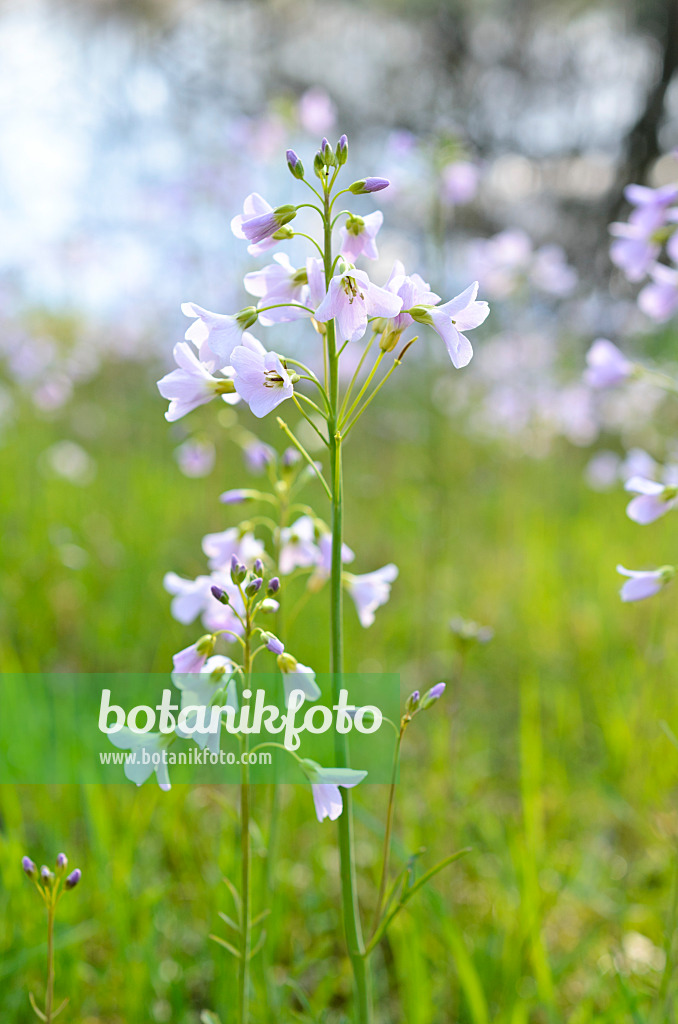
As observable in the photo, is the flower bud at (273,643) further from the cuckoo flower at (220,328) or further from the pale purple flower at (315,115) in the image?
the pale purple flower at (315,115)

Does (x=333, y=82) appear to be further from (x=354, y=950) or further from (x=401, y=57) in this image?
(x=354, y=950)

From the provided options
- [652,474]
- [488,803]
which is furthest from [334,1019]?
[652,474]

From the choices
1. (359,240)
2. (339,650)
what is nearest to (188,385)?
(359,240)

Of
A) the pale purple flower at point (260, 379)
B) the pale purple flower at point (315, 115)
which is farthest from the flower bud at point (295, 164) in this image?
the pale purple flower at point (315, 115)

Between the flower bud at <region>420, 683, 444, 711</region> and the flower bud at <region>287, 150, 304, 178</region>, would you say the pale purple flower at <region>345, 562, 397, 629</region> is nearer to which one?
the flower bud at <region>420, 683, 444, 711</region>

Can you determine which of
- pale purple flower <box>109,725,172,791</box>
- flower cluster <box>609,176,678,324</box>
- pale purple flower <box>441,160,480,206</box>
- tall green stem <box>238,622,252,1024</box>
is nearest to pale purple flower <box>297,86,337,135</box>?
pale purple flower <box>441,160,480,206</box>

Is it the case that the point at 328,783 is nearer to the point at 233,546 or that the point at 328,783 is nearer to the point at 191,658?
the point at 191,658
